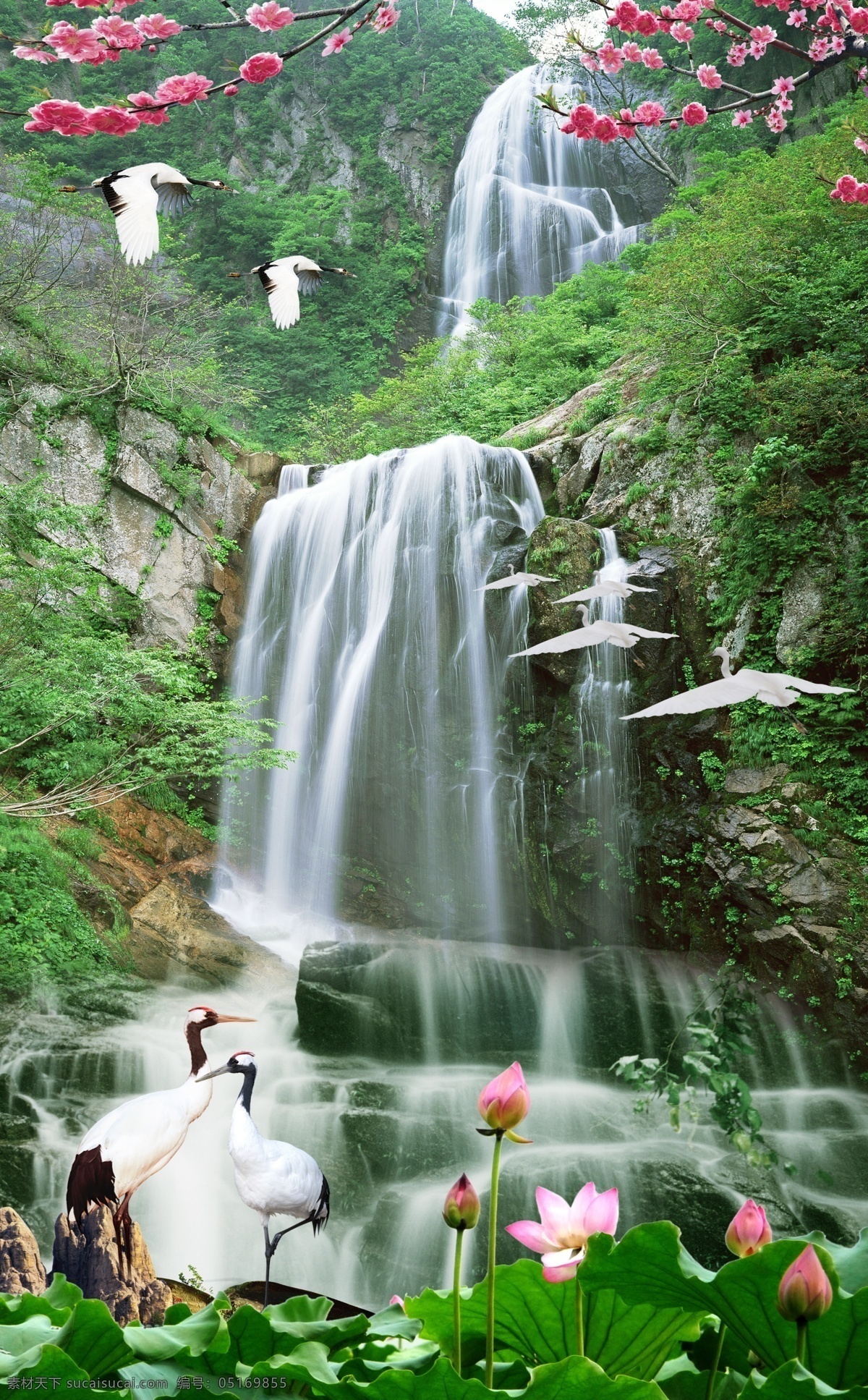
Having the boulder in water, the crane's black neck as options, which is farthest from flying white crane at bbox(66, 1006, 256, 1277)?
the crane's black neck

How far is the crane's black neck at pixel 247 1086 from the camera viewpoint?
11.6ft

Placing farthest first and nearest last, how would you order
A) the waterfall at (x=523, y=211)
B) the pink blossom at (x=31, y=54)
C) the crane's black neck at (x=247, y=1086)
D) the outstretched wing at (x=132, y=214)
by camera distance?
the waterfall at (x=523, y=211)
the crane's black neck at (x=247, y=1086)
the outstretched wing at (x=132, y=214)
the pink blossom at (x=31, y=54)

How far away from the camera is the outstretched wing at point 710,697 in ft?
13.8

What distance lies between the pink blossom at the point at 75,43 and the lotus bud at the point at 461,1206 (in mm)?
2589

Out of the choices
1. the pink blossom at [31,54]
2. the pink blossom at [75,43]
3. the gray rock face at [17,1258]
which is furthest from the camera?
the gray rock face at [17,1258]

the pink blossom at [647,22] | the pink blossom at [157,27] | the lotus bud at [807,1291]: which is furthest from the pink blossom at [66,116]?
the lotus bud at [807,1291]

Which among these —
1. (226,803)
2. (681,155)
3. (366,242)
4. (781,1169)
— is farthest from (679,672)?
(366,242)

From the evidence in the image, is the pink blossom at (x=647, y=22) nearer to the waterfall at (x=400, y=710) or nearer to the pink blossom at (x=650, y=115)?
the pink blossom at (x=650, y=115)

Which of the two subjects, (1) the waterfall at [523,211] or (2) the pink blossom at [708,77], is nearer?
(2) the pink blossom at [708,77]

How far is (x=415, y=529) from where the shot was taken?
8844 mm

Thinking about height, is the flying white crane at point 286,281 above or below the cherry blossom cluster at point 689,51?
above

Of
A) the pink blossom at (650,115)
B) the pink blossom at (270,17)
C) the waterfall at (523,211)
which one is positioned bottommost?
the pink blossom at (270,17)

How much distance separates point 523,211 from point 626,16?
674 inches

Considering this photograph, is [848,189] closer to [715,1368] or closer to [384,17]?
[384,17]
